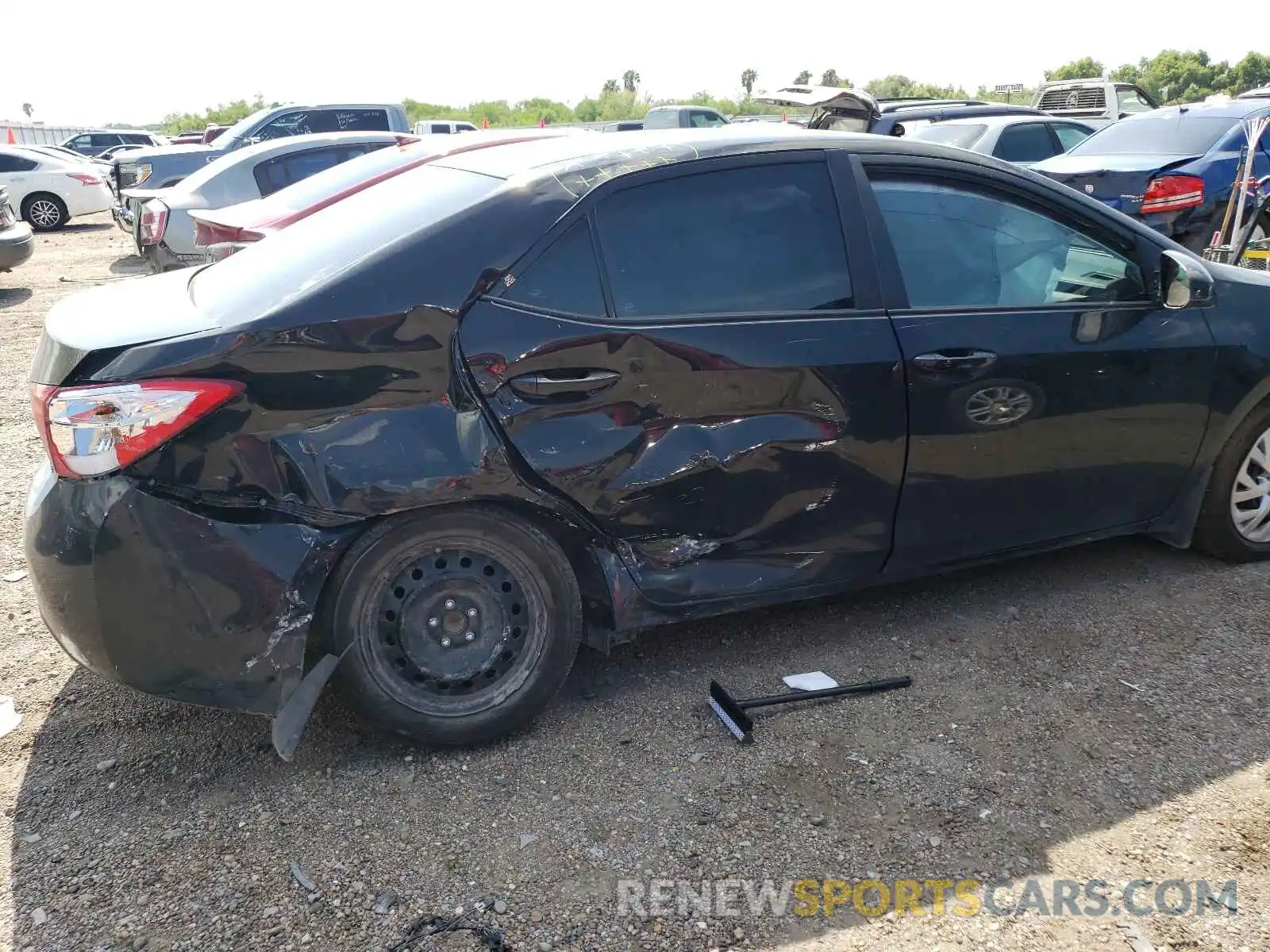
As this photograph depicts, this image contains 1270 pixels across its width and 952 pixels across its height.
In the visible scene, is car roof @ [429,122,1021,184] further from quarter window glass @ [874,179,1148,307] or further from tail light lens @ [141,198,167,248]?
tail light lens @ [141,198,167,248]

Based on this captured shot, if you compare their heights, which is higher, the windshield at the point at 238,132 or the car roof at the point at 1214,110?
the car roof at the point at 1214,110

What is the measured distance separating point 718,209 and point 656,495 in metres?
0.93

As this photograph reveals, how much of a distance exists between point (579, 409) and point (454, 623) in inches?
28.5

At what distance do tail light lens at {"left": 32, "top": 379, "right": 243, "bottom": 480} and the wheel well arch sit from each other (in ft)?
1.75

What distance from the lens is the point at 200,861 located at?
275 cm

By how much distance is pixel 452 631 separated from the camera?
10.3ft

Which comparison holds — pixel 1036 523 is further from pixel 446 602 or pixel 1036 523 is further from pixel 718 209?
pixel 446 602

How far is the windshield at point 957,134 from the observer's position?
12.4m

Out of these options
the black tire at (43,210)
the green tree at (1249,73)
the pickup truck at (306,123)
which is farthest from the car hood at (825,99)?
the green tree at (1249,73)

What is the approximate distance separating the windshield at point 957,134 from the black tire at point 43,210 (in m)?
15.7

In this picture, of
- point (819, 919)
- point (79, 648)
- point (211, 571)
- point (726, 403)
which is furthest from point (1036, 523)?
point (79, 648)

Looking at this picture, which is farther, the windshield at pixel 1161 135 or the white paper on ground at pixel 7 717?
the windshield at pixel 1161 135

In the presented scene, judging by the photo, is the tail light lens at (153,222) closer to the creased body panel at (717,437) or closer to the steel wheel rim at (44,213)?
the creased body panel at (717,437)

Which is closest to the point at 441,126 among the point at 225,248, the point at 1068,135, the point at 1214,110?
the point at 1068,135
